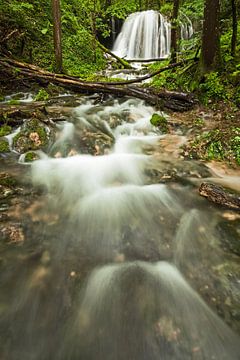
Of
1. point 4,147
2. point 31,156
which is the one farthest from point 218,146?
point 4,147

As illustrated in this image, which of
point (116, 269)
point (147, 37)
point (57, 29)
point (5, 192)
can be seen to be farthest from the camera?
point (147, 37)

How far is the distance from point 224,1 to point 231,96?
437cm

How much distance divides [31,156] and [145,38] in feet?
56.3

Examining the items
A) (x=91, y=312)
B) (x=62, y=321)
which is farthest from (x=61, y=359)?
(x=91, y=312)

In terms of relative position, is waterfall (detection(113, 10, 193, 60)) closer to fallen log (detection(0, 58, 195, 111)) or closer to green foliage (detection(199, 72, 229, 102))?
fallen log (detection(0, 58, 195, 111))

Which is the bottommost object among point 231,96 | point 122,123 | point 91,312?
point 91,312

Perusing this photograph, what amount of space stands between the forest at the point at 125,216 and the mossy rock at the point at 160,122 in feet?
0.16

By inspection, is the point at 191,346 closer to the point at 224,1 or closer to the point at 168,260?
the point at 168,260

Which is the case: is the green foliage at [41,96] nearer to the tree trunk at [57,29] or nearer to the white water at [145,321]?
the tree trunk at [57,29]

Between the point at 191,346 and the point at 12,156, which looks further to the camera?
the point at 12,156

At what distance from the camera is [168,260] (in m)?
2.71

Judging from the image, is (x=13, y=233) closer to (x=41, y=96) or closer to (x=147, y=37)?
(x=41, y=96)

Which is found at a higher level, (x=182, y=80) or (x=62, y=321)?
(x=182, y=80)

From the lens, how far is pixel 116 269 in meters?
2.57
